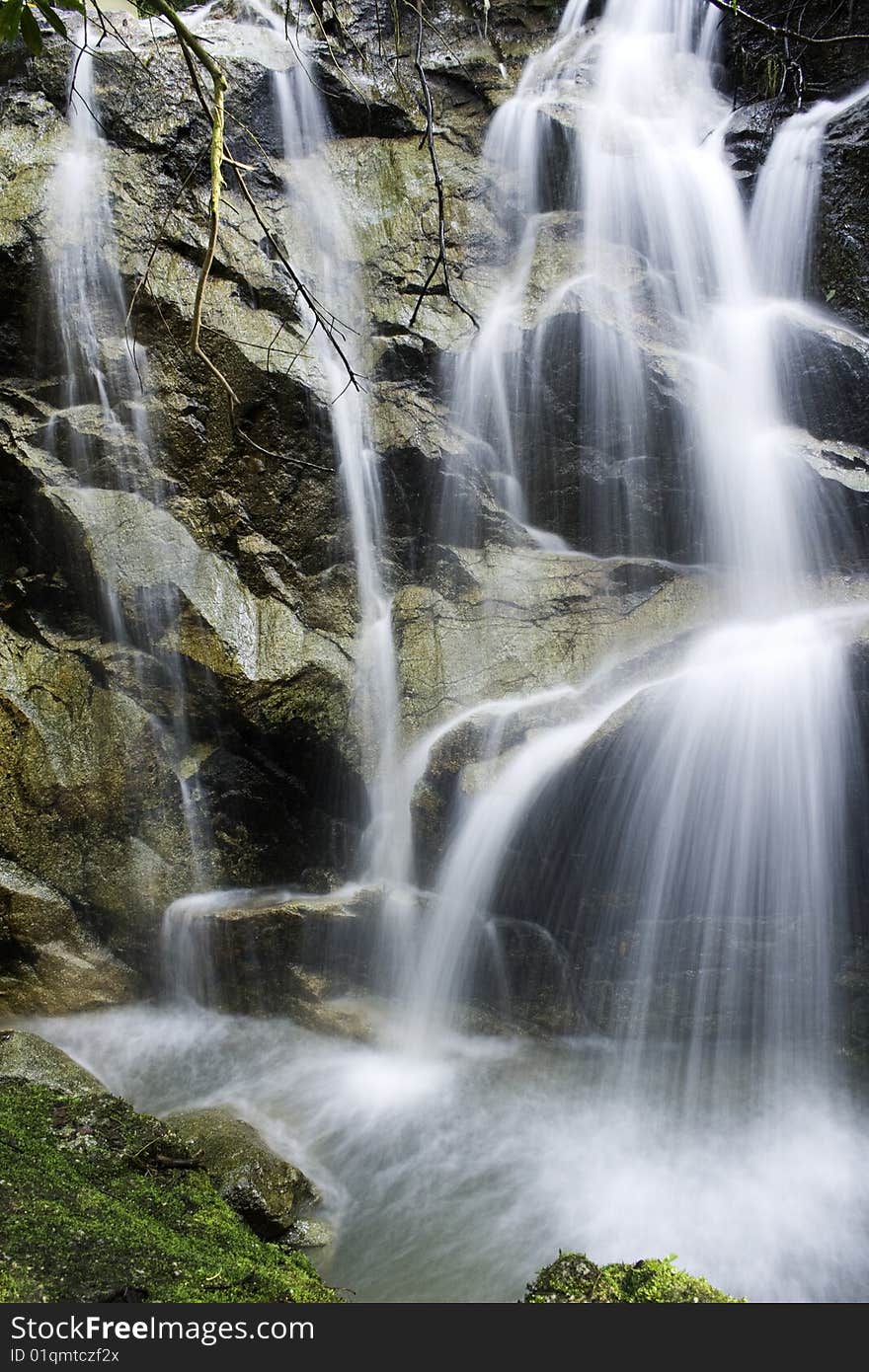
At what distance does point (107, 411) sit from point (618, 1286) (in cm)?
673

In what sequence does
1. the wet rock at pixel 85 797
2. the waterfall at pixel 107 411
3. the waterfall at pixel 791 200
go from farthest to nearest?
1. the waterfall at pixel 791 200
2. the waterfall at pixel 107 411
3. the wet rock at pixel 85 797

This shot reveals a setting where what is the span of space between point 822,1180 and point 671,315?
7070 millimetres

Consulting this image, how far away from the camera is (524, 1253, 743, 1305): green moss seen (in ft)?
7.61

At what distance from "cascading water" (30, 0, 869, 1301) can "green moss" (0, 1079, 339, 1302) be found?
0.93 m

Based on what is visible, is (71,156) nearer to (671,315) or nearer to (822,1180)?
(671,315)

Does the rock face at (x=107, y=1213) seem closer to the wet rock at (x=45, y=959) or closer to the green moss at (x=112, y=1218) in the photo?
the green moss at (x=112, y=1218)

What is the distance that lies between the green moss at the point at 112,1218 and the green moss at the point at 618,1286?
73cm

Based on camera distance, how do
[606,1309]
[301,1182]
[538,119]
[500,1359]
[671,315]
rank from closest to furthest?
[500,1359]
[606,1309]
[301,1182]
[671,315]
[538,119]

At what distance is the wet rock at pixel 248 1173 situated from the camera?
11.9 ft

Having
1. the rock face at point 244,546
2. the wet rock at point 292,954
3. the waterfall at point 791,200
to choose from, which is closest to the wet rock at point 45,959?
the rock face at point 244,546

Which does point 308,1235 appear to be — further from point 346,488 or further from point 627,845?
point 346,488

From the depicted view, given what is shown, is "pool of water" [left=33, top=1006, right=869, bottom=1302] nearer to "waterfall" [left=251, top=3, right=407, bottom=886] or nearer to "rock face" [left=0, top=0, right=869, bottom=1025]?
"rock face" [left=0, top=0, right=869, bottom=1025]

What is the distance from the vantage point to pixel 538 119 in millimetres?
8875

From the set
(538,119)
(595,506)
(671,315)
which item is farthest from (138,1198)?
(538,119)
